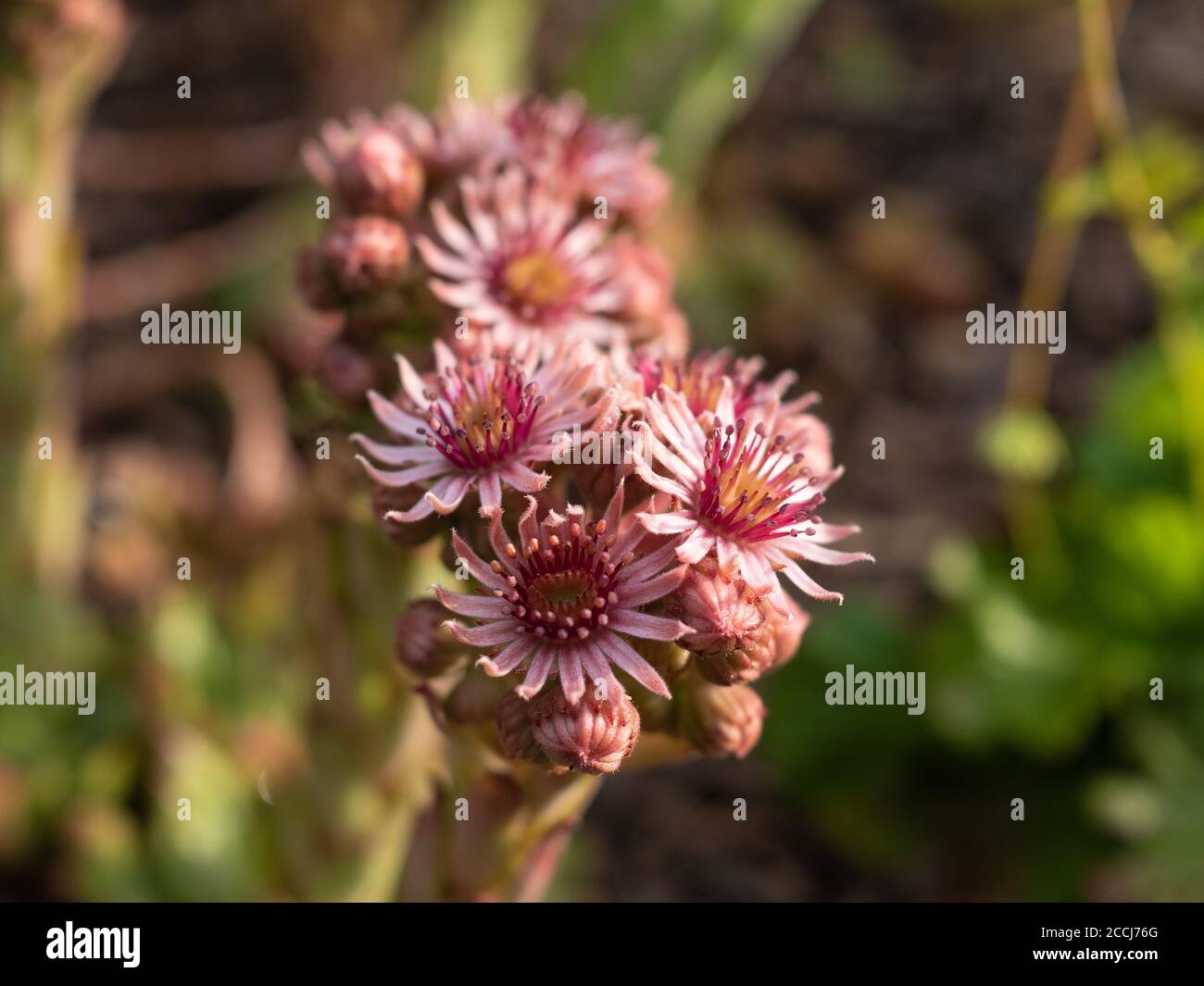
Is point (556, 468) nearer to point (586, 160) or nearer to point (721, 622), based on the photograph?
point (721, 622)

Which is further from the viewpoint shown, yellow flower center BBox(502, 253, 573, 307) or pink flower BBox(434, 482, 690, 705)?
yellow flower center BBox(502, 253, 573, 307)

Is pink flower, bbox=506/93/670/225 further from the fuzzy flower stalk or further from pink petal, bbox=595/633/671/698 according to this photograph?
pink petal, bbox=595/633/671/698

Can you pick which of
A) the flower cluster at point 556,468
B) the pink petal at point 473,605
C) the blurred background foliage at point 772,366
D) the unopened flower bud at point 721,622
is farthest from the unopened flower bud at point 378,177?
the unopened flower bud at point 721,622

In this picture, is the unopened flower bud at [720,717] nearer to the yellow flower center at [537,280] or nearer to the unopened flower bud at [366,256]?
the yellow flower center at [537,280]

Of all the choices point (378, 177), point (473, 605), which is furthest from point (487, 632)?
point (378, 177)

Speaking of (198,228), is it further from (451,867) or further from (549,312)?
(451,867)

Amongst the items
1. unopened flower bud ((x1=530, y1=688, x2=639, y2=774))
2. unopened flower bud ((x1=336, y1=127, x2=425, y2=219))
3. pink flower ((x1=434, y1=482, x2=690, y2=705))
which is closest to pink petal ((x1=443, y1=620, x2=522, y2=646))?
pink flower ((x1=434, y1=482, x2=690, y2=705))
